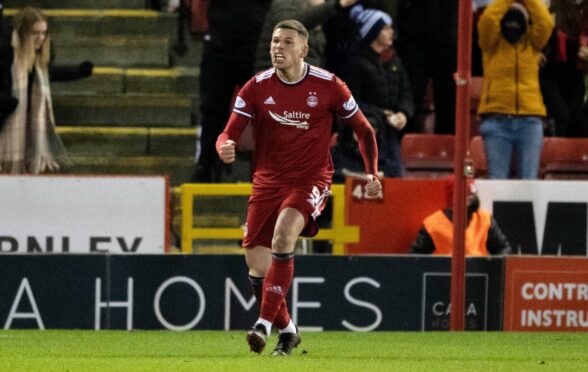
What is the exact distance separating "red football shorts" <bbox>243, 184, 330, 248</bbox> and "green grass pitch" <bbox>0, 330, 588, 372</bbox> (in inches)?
27.7

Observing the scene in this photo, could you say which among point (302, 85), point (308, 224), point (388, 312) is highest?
point (302, 85)

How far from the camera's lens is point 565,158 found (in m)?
14.2

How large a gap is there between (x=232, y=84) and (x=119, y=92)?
2008mm

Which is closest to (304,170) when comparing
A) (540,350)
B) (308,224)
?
(308,224)

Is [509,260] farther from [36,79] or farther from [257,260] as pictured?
[36,79]

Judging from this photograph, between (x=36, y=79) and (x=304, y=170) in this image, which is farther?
(x=36, y=79)

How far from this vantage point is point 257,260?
9.72 meters

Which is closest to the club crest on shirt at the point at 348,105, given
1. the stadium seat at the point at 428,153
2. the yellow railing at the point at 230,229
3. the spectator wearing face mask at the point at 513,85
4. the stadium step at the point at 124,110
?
the yellow railing at the point at 230,229

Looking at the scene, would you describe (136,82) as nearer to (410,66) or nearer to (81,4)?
(81,4)

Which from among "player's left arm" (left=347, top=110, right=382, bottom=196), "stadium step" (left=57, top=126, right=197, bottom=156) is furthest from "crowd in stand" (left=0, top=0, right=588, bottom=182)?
"player's left arm" (left=347, top=110, right=382, bottom=196)

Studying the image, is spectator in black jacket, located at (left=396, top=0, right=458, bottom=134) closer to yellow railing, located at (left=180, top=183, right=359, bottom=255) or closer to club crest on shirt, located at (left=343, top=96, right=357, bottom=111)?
yellow railing, located at (left=180, top=183, right=359, bottom=255)

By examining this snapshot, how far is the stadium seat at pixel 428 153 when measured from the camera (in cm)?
1420

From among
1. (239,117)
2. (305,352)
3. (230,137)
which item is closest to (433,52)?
(239,117)

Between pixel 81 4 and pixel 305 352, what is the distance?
7.86 metres
